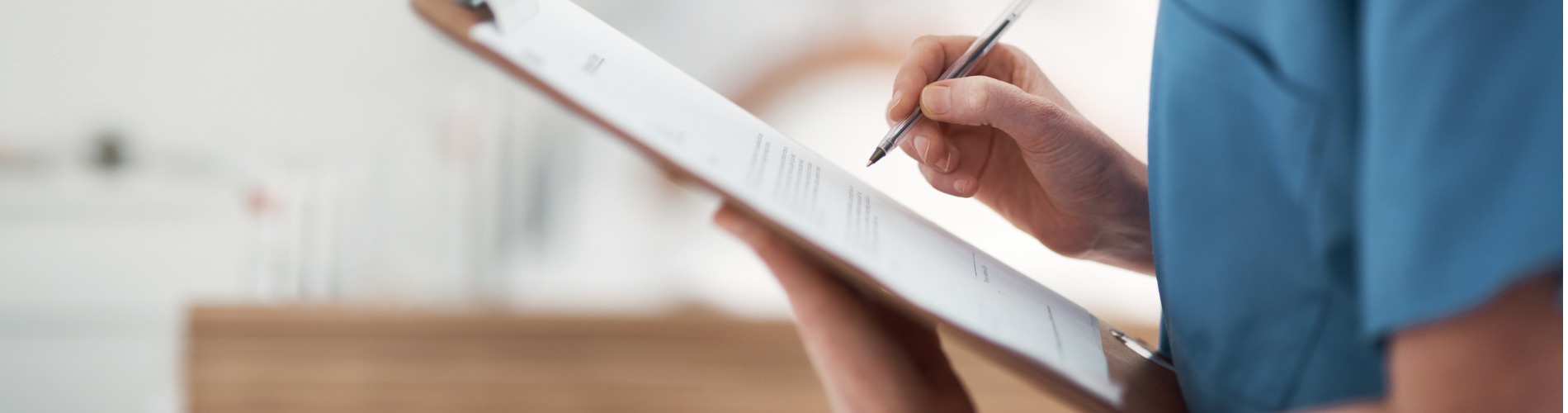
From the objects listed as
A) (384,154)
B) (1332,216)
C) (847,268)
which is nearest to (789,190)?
(847,268)

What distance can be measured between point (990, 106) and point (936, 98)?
40 millimetres

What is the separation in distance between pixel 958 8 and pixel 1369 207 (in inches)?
76.3

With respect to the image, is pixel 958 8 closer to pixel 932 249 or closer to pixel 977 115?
pixel 977 115

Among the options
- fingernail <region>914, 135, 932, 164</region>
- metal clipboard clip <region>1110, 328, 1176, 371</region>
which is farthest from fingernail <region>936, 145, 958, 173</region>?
metal clipboard clip <region>1110, 328, 1176, 371</region>

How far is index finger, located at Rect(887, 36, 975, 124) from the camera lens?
64 cm

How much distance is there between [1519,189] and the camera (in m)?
0.27

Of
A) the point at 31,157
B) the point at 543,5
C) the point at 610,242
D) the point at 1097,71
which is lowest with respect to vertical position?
the point at 610,242

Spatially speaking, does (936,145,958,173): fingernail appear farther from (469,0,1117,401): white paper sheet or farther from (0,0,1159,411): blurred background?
(0,0,1159,411): blurred background

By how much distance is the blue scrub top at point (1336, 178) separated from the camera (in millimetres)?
268

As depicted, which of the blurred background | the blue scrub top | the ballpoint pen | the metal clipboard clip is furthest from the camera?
the blurred background

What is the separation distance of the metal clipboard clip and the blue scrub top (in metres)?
0.09

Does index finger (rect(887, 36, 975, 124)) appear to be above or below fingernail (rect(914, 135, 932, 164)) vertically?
above

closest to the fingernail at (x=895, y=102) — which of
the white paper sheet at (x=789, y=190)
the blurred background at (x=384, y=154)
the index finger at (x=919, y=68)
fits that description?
the index finger at (x=919, y=68)

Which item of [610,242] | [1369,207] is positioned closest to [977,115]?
[1369,207]
